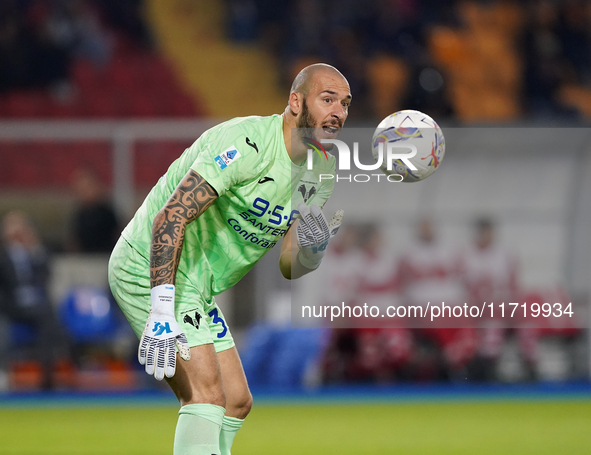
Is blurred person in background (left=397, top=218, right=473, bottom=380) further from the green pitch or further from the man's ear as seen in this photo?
the man's ear

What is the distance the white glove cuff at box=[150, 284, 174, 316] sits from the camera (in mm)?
3736

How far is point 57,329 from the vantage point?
10.4 metres

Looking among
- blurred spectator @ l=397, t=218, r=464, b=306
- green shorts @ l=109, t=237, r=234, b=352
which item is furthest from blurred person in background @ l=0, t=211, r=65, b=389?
green shorts @ l=109, t=237, r=234, b=352

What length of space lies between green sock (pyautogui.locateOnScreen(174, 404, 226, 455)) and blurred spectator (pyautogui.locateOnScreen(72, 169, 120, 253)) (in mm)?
7044

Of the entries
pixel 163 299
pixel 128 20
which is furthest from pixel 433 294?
pixel 128 20

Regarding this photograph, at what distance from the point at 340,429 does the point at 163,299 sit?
4.58m

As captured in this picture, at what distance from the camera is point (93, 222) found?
10703 millimetres

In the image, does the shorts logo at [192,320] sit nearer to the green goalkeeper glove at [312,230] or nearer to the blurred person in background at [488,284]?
the green goalkeeper glove at [312,230]

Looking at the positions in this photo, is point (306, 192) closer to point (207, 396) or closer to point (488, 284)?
point (207, 396)

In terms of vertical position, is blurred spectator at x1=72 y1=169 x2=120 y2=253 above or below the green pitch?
above

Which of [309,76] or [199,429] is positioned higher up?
[309,76]

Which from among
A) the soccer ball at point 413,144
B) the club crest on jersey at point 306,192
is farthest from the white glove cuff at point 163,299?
the soccer ball at point 413,144

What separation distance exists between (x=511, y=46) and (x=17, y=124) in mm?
8306

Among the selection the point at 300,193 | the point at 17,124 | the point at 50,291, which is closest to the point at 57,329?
the point at 50,291
